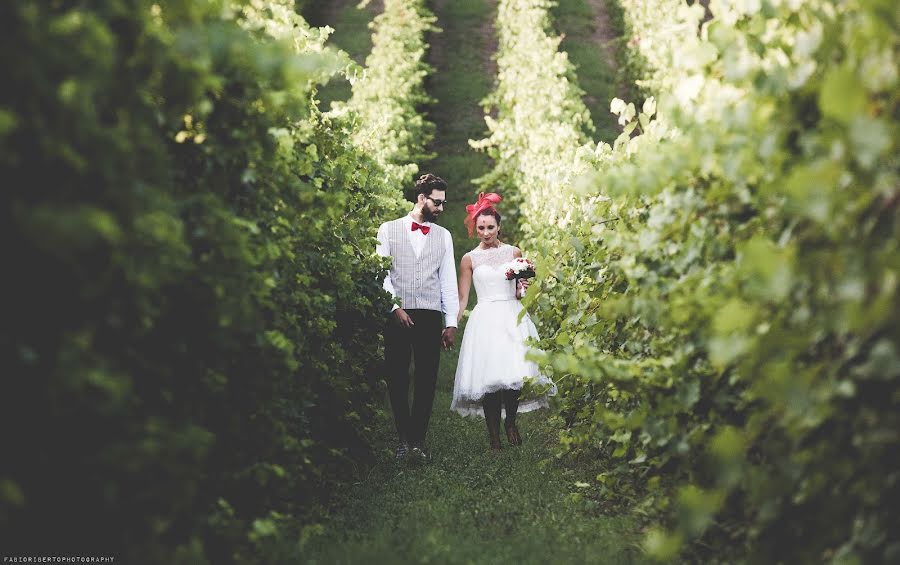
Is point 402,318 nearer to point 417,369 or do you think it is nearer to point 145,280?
point 417,369

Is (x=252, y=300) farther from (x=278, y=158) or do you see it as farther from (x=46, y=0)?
(x=46, y=0)

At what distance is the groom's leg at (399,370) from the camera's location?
21.0 ft

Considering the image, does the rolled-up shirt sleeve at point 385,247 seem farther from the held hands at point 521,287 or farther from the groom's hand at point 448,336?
the held hands at point 521,287

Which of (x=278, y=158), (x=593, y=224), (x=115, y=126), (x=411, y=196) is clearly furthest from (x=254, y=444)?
(x=411, y=196)

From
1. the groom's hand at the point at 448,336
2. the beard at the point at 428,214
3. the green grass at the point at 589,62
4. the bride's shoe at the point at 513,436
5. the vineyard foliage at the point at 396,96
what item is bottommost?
the bride's shoe at the point at 513,436

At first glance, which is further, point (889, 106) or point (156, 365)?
point (156, 365)

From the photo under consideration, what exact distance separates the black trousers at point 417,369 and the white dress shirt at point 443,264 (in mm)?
223

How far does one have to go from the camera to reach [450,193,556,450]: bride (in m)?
7.11

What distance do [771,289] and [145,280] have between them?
5.35ft

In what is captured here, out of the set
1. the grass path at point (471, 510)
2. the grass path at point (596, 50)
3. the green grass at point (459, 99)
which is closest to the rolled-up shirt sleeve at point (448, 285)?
the grass path at point (471, 510)

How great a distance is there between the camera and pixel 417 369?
6523 millimetres

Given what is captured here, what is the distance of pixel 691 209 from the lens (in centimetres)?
335

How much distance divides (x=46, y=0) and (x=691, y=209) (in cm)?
237

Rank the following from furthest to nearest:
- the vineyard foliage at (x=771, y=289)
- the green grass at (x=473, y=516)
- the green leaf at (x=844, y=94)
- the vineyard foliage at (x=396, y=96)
Answer: the vineyard foliage at (x=396, y=96), the green grass at (x=473, y=516), the vineyard foliage at (x=771, y=289), the green leaf at (x=844, y=94)
